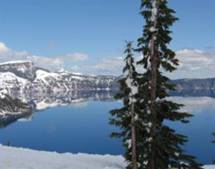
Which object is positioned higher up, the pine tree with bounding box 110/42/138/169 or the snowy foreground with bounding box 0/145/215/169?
the pine tree with bounding box 110/42/138/169

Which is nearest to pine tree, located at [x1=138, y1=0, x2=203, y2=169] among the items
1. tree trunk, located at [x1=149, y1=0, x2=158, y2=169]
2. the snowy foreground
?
tree trunk, located at [x1=149, y1=0, x2=158, y2=169]

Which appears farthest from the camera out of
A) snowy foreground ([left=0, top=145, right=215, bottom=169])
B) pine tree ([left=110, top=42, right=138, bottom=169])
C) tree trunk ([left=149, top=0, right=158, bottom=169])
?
snowy foreground ([left=0, top=145, right=215, bottom=169])

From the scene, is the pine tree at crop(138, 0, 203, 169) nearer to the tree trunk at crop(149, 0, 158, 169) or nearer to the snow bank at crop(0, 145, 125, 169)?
the tree trunk at crop(149, 0, 158, 169)

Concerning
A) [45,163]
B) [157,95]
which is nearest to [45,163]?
[45,163]

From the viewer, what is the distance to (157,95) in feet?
87.5

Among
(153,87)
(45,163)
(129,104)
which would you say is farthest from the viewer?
(45,163)

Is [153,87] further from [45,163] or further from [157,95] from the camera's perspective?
[45,163]

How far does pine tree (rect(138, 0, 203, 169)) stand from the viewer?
26.2m

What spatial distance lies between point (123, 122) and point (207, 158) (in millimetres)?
112377

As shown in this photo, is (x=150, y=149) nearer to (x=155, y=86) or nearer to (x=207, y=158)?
(x=155, y=86)

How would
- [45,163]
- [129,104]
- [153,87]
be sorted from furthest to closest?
[45,163] → [153,87] → [129,104]

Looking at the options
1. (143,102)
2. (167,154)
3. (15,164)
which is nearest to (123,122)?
(143,102)

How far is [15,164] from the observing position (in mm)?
32938

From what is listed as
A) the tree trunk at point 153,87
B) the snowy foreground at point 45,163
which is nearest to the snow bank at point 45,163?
the snowy foreground at point 45,163
